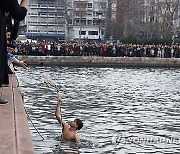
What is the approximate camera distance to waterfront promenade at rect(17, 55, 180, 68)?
53438 mm

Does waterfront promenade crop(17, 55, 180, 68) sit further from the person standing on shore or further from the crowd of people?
the person standing on shore

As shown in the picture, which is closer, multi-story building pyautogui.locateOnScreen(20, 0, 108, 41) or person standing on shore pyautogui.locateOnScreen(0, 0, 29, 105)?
person standing on shore pyautogui.locateOnScreen(0, 0, 29, 105)

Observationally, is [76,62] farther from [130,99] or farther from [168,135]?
[168,135]

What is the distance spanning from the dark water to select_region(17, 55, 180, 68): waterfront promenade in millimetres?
20988

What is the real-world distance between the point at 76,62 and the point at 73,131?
4104 cm

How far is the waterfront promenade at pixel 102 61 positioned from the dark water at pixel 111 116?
68.9 feet

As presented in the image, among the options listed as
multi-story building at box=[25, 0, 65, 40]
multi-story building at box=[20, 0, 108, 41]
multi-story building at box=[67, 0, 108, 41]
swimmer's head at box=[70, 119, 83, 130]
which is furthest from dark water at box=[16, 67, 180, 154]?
multi-story building at box=[25, 0, 65, 40]

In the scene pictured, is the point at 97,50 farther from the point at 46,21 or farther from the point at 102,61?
the point at 46,21

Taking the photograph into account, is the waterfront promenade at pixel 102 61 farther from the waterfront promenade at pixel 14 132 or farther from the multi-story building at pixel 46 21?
the multi-story building at pixel 46 21

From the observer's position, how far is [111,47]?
6012 cm

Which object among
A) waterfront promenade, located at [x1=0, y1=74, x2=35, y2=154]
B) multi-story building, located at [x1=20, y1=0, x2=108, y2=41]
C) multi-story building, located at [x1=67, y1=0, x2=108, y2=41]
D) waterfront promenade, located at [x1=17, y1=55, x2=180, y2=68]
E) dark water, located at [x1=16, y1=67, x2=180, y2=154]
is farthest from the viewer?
multi-story building, located at [x1=20, y1=0, x2=108, y2=41]

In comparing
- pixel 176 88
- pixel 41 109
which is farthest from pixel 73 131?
pixel 176 88

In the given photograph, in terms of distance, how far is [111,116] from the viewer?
18547 millimetres

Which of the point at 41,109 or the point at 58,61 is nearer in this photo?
the point at 41,109
